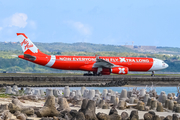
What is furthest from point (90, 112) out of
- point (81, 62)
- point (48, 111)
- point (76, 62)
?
point (81, 62)

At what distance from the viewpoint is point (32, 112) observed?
15562 mm

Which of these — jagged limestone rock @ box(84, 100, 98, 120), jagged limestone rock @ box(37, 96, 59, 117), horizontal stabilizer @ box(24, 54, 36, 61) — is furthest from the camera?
horizontal stabilizer @ box(24, 54, 36, 61)

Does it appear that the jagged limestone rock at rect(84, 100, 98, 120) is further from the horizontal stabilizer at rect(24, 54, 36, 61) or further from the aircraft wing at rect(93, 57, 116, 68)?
the horizontal stabilizer at rect(24, 54, 36, 61)

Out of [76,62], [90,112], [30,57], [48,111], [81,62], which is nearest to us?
[90,112]

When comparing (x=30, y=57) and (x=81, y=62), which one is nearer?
(x=30, y=57)

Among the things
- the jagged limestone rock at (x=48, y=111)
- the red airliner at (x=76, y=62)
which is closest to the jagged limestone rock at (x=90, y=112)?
the jagged limestone rock at (x=48, y=111)

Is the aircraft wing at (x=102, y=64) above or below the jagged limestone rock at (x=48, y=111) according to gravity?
above

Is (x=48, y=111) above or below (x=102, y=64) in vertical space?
below

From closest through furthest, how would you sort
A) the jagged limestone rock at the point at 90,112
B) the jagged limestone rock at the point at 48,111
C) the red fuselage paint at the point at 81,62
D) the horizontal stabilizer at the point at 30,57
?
the jagged limestone rock at the point at 90,112, the jagged limestone rock at the point at 48,111, the horizontal stabilizer at the point at 30,57, the red fuselage paint at the point at 81,62

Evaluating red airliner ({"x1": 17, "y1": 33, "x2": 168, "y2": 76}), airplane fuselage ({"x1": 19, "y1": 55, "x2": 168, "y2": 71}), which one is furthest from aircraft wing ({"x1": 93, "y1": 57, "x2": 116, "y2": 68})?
airplane fuselage ({"x1": 19, "y1": 55, "x2": 168, "y2": 71})

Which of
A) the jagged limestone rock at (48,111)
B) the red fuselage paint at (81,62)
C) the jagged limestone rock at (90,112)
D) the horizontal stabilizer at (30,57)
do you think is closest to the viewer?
the jagged limestone rock at (90,112)

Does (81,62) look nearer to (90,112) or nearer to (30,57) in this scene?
(30,57)

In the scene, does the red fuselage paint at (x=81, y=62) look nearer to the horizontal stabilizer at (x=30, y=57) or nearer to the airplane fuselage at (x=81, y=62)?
the airplane fuselage at (x=81, y=62)

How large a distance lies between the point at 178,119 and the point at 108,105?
5.34 meters
